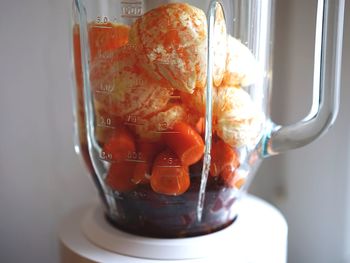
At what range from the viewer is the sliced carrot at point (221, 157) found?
656mm

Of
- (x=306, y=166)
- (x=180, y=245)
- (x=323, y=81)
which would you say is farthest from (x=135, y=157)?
(x=306, y=166)

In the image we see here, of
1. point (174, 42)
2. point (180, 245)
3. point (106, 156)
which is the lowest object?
point (180, 245)

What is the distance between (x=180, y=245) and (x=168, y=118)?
156mm

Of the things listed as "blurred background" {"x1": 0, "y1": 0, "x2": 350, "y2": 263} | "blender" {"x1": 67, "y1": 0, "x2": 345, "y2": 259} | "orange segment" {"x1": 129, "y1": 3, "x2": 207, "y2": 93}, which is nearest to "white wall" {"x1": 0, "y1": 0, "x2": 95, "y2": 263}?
"blurred background" {"x1": 0, "y1": 0, "x2": 350, "y2": 263}

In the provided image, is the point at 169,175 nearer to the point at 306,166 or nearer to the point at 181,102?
the point at 181,102

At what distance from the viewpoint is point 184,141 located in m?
0.62

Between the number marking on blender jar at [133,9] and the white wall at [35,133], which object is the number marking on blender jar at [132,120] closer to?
the number marking on blender jar at [133,9]

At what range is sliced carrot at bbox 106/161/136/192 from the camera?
0.66m

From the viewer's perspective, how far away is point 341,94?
2.80 feet

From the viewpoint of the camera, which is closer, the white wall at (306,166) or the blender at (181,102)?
the blender at (181,102)

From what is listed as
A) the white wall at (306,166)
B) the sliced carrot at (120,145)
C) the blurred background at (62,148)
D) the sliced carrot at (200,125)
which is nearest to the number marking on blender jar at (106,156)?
the sliced carrot at (120,145)

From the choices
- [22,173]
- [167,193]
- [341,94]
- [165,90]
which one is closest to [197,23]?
[165,90]

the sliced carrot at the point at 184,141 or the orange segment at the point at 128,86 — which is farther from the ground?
the orange segment at the point at 128,86

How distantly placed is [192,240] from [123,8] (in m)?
0.29
